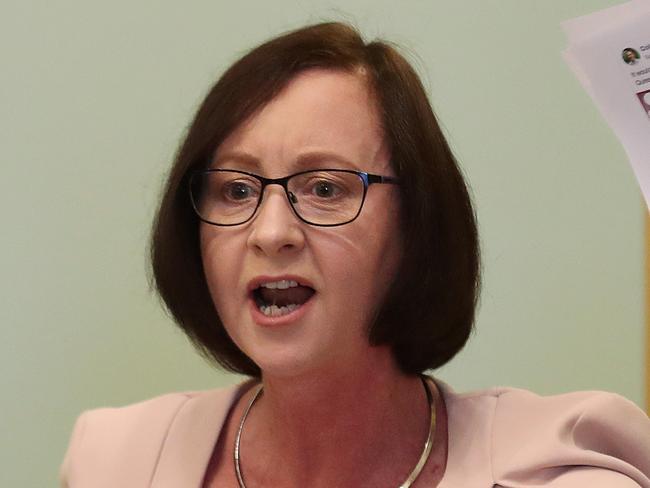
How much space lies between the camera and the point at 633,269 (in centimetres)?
174

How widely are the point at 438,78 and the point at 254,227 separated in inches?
27.3

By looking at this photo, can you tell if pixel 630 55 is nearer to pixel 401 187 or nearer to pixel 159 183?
pixel 401 187

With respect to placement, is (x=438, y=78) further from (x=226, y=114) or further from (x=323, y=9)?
(x=226, y=114)

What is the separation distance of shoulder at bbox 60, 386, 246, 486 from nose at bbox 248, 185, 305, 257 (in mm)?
355

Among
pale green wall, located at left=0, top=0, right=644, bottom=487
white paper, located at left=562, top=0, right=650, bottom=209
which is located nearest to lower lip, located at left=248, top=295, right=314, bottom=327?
white paper, located at left=562, top=0, right=650, bottom=209

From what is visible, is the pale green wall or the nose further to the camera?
the pale green wall

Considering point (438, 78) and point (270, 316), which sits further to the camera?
point (438, 78)

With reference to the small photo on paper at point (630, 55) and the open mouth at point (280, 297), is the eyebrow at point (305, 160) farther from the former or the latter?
the small photo on paper at point (630, 55)

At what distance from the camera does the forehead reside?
48.8 inches

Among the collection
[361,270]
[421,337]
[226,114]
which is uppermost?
[226,114]

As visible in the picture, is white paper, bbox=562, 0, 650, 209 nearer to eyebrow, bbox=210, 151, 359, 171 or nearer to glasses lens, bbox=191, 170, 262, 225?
eyebrow, bbox=210, 151, 359, 171

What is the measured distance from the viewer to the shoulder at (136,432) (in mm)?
1433

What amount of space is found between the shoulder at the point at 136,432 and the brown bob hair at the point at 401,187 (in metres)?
0.21

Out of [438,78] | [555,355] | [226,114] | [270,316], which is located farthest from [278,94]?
[555,355]
